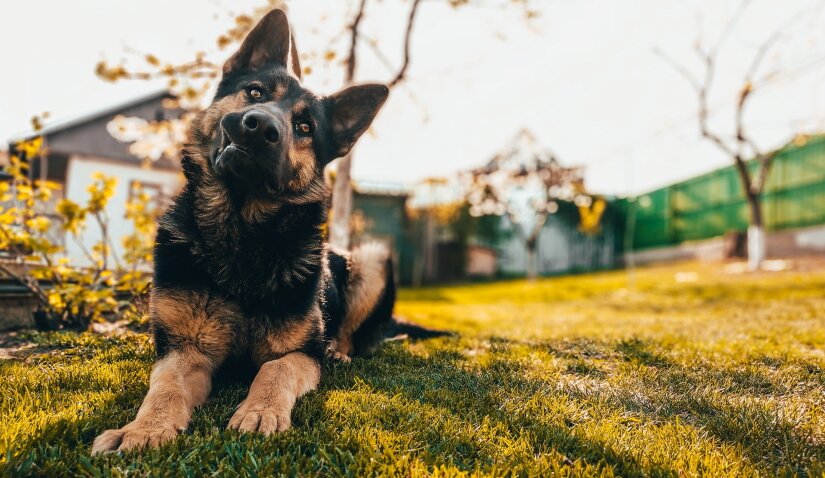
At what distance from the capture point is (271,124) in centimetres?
275

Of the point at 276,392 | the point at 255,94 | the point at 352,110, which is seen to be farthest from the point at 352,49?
the point at 276,392

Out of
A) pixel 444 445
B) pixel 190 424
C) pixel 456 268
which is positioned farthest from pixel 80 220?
pixel 456 268

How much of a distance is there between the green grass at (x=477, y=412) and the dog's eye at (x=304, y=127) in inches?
59.1

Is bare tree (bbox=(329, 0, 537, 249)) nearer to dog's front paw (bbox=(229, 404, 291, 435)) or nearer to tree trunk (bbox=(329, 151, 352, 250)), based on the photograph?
tree trunk (bbox=(329, 151, 352, 250))

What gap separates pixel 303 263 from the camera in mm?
3154

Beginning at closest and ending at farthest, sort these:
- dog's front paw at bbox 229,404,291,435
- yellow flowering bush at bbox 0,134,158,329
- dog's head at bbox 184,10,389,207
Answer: dog's front paw at bbox 229,404,291,435
dog's head at bbox 184,10,389,207
yellow flowering bush at bbox 0,134,158,329

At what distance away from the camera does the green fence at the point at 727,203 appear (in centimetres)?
1780

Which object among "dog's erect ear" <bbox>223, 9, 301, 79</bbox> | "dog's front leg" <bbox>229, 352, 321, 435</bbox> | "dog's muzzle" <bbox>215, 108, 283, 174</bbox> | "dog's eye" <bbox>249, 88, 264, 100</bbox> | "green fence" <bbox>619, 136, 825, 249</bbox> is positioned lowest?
"dog's front leg" <bbox>229, 352, 321, 435</bbox>

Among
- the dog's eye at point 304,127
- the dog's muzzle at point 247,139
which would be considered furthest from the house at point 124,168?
the dog's muzzle at point 247,139

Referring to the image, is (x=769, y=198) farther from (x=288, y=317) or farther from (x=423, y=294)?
(x=288, y=317)

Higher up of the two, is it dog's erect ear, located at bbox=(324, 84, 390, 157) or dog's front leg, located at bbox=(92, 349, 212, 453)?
dog's erect ear, located at bbox=(324, 84, 390, 157)

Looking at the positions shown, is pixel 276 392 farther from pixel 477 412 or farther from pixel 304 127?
pixel 304 127

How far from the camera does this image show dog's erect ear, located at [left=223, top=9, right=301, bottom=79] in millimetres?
3486

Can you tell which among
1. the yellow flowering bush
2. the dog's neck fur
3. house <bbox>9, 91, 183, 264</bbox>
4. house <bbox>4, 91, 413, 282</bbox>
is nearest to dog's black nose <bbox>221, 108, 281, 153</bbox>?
the dog's neck fur
